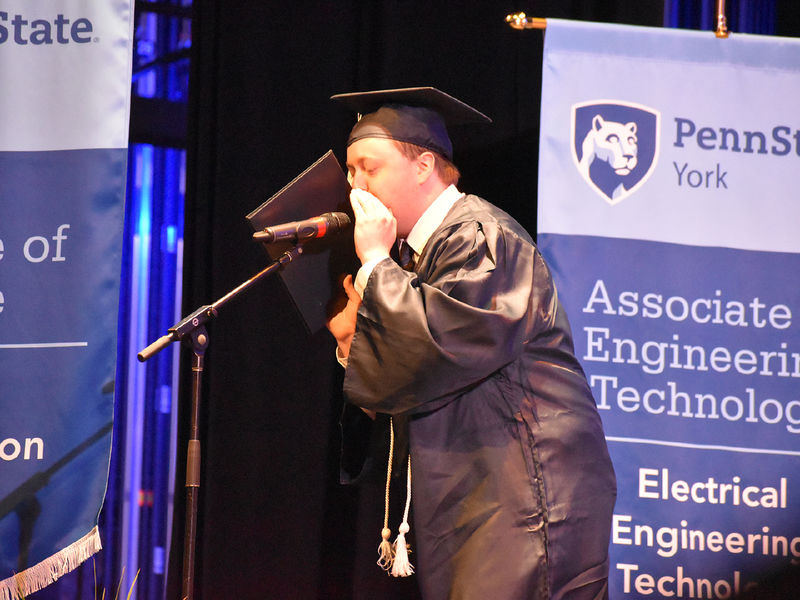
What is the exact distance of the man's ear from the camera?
2428 mm

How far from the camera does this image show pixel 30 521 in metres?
2.89

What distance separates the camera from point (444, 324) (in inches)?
78.4

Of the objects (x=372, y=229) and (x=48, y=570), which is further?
(x=48, y=570)

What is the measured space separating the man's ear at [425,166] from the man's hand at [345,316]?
32cm

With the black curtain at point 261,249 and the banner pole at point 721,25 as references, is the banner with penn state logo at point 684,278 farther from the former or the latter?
the black curtain at point 261,249

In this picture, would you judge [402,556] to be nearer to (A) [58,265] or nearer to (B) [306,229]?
(B) [306,229]

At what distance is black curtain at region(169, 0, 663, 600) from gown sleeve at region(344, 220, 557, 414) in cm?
120

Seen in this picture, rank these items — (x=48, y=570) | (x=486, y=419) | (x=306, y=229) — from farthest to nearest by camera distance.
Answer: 1. (x=48, y=570)
2. (x=306, y=229)
3. (x=486, y=419)

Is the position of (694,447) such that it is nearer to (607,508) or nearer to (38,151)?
(607,508)

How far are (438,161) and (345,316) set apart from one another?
1.54 ft

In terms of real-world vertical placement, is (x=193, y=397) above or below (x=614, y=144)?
below

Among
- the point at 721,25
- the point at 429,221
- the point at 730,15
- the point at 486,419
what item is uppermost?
the point at 730,15

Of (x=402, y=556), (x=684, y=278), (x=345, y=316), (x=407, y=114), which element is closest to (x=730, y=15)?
(x=684, y=278)

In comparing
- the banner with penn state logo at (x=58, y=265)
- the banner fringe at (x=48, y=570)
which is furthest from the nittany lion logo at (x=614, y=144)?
the banner fringe at (x=48, y=570)
